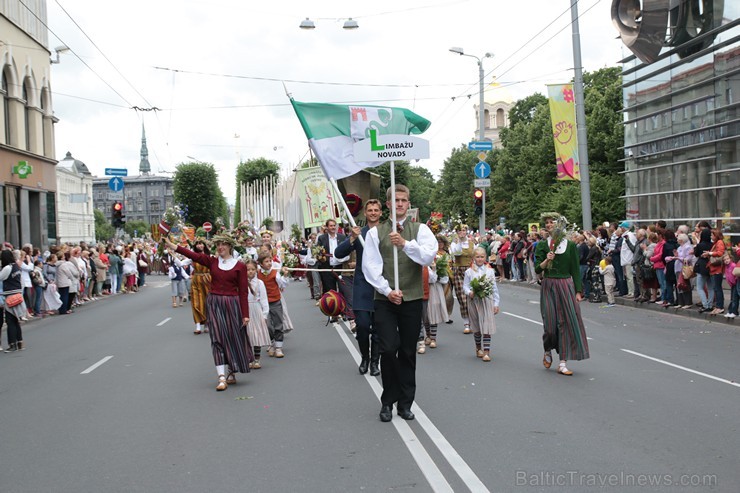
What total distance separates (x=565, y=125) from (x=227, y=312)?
14.8 m

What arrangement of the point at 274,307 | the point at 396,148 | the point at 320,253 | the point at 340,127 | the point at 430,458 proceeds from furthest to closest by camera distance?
the point at 320,253 → the point at 274,307 → the point at 340,127 → the point at 396,148 → the point at 430,458

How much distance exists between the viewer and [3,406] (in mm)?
8211

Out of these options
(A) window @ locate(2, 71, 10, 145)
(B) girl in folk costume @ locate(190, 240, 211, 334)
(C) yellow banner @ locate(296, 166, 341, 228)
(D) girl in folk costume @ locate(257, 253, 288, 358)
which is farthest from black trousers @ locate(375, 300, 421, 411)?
(A) window @ locate(2, 71, 10, 145)

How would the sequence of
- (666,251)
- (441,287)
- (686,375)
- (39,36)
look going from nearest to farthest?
(686,375), (441,287), (666,251), (39,36)

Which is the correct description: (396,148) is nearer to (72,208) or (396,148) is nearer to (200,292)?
(200,292)

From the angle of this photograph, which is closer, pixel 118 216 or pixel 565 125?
pixel 565 125

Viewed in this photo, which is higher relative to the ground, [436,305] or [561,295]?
[561,295]

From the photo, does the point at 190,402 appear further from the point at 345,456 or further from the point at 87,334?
the point at 87,334

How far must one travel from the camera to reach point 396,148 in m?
7.31

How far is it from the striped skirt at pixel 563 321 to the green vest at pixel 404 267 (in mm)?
2931

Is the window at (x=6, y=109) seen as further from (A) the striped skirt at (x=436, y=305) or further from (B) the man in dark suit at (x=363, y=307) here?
(B) the man in dark suit at (x=363, y=307)

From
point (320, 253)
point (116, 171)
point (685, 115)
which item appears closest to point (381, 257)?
point (320, 253)

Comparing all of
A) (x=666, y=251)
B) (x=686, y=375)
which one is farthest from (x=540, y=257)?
(x=666, y=251)

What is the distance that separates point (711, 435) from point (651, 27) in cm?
1821
